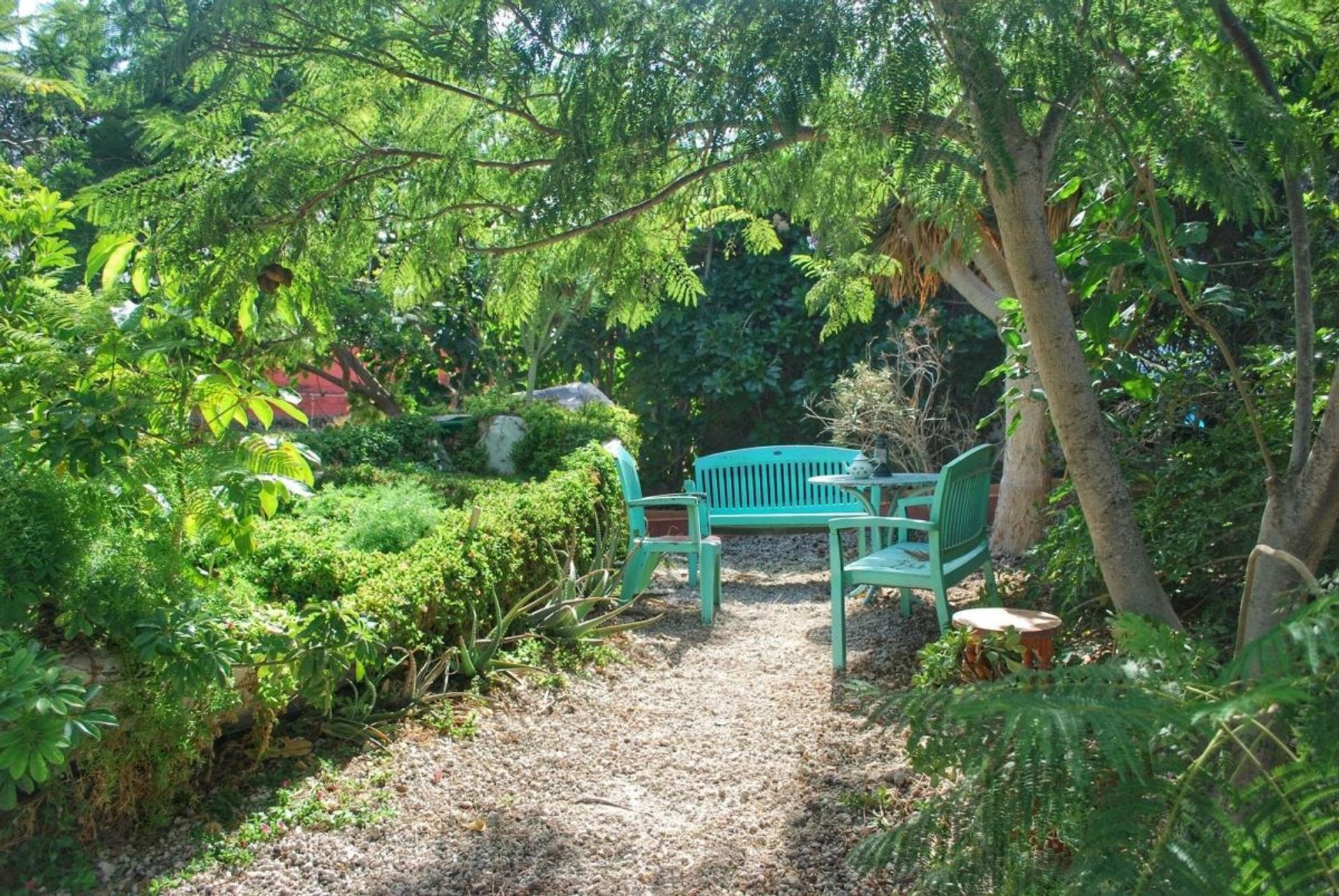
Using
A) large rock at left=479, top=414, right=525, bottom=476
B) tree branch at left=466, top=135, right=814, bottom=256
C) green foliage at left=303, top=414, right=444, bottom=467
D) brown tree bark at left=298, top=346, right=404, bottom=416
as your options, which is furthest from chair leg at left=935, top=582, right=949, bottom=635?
brown tree bark at left=298, top=346, right=404, bottom=416

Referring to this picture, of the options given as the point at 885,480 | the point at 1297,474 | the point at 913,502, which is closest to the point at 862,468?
the point at 885,480

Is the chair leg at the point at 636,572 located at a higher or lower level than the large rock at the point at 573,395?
lower

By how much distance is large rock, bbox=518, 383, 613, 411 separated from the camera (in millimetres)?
10469

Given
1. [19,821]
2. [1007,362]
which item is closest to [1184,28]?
[1007,362]

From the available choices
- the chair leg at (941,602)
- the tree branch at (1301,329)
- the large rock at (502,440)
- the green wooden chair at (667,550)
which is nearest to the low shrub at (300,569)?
the green wooden chair at (667,550)

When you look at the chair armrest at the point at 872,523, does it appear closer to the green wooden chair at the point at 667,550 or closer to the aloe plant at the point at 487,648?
the green wooden chair at the point at 667,550

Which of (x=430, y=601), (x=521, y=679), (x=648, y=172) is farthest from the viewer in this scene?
(x=521, y=679)

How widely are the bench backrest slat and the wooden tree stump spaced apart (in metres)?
4.28

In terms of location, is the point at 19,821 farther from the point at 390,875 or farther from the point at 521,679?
the point at 521,679

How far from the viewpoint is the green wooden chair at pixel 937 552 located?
4922 millimetres

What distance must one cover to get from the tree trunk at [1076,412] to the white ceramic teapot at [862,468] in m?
3.60

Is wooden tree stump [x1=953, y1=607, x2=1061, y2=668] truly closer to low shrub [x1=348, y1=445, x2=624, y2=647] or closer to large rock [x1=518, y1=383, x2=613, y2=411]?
low shrub [x1=348, y1=445, x2=624, y2=647]

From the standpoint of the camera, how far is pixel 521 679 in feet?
15.9

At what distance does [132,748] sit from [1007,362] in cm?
351
